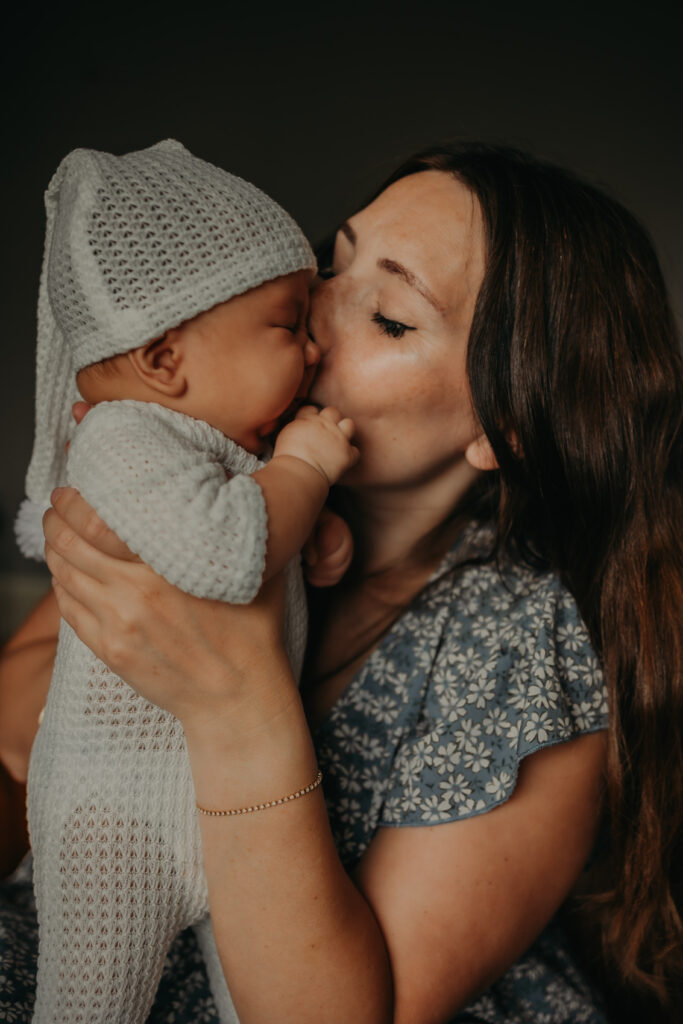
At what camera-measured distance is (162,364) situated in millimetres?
921

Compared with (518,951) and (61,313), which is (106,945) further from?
(61,313)

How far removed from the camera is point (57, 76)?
53.1 inches

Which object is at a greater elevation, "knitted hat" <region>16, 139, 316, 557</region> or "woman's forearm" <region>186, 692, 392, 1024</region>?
"knitted hat" <region>16, 139, 316, 557</region>

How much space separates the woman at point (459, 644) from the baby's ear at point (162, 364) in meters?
0.17

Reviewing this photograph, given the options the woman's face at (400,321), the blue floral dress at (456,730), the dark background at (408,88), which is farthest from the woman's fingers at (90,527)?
the dark background at (408,88)

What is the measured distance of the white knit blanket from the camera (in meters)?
0.86

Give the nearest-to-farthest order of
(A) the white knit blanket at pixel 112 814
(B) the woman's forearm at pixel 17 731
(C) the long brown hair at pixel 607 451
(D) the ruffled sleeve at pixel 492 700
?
(A) the white knit blanket at pixel 112 814 < (D) the ruffled sleeve at pixel 492 700 < (C) the long brown hair at pixel 607 451 < (B) the woman's forearm at pixel 17 731

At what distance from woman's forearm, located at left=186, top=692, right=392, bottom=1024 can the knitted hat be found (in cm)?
48

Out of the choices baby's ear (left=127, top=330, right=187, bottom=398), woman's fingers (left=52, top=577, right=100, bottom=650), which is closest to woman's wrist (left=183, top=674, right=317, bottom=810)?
woman's fingers (left=52, top=577, right=100, bottom=650)

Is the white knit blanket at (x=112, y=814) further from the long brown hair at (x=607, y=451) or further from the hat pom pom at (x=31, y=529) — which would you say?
the long brown hair at (x=607, y=451)

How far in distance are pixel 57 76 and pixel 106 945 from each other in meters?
1.36

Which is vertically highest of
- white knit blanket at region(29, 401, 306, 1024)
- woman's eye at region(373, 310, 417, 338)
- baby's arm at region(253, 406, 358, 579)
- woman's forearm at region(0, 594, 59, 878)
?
woman's eye at region(373, 310, 417, 338)

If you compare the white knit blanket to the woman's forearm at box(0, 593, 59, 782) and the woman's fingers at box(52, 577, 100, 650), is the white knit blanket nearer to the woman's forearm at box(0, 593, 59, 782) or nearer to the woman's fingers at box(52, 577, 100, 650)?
the woman's fingers at box(52, 577, 100, 650)

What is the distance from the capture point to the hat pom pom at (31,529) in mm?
1160
